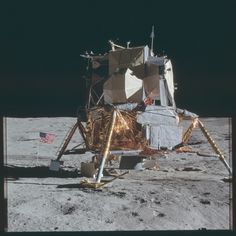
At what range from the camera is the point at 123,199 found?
20.8 feet

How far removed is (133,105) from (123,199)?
2463 mm

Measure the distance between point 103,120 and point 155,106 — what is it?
3.79ft

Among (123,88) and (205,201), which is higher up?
(123,88)

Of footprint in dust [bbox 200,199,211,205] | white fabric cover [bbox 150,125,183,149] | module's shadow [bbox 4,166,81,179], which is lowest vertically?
footprint in dust [bbox 200,199,211,205]

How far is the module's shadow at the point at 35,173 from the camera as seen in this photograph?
8.27 metres

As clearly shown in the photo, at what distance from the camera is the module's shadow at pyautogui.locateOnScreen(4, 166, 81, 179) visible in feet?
27.1

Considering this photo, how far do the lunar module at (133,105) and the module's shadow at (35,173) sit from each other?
27 cm

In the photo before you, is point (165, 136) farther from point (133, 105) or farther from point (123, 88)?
point (123, 88)

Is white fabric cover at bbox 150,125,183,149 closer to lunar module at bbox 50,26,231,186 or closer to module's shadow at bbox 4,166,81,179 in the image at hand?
lunar module at bbox 50,26,231,186

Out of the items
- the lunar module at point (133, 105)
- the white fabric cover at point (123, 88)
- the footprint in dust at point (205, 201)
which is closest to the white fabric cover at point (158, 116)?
the lunar module at point (133, 105)

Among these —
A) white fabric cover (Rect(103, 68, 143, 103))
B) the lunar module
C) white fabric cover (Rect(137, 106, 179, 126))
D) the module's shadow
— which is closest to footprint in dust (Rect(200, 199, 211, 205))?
the lunar module

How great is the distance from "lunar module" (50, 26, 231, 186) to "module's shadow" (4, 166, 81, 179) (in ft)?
0.88

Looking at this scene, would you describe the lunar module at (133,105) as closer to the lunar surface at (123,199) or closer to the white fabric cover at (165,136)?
the white fabric cover at (165,136)

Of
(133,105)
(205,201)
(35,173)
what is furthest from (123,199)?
(35,173)
